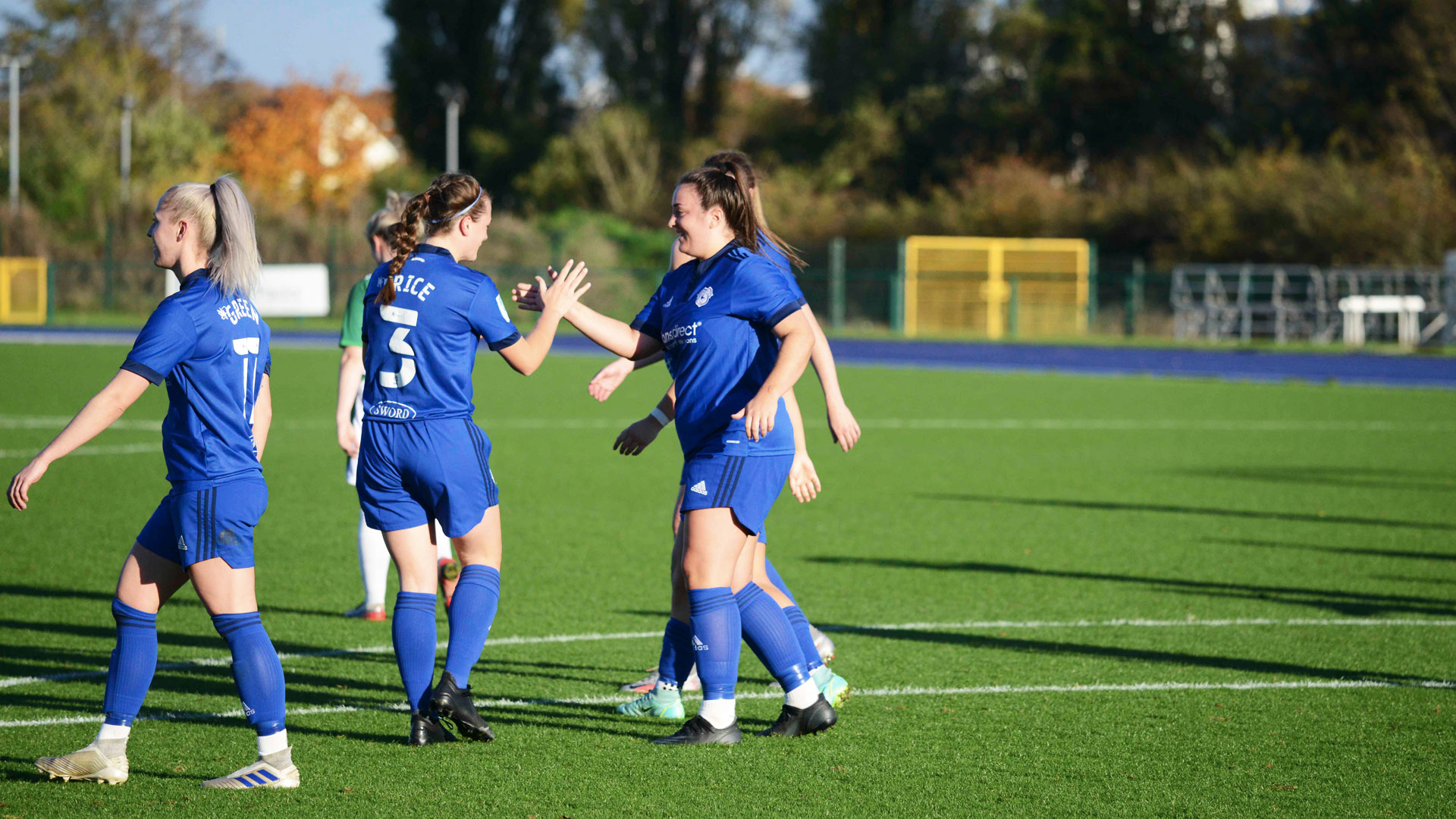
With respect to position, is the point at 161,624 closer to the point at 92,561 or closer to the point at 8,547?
the point at 92,561

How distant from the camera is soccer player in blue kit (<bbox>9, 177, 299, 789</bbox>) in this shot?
4.04 meters

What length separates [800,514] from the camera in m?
10.3

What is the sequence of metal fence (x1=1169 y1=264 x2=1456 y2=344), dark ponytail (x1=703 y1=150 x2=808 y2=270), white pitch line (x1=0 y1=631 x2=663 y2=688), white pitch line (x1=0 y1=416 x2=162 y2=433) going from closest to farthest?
1. dark ponytail (x1=703 y1=150 x2=808 y2=270)
2. white pitch line (x1=0 y1=631 x2=663 y2=688)
3. white pitch line (x1=0 y1=416 x2=162 y2=433)
4. metal fence (x1=1169 y1=264 x2=1456 y2=344)

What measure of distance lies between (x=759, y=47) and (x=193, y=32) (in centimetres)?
2313

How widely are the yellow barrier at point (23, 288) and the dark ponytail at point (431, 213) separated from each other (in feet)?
123

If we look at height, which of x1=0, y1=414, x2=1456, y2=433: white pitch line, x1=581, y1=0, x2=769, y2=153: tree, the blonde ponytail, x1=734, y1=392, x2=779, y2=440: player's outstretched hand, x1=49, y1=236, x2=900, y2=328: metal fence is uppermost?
x1=581, y1=0, x2=769, y2=153: tree

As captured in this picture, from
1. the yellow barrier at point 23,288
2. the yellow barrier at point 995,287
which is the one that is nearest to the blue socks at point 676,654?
the yellow barrier at point 995,287

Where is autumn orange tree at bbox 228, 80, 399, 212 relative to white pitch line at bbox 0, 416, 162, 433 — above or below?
above

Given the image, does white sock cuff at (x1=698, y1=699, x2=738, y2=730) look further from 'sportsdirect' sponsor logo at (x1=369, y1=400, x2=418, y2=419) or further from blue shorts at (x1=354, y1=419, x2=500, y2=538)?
'sportsdirect' sponsor logo at (x1=369, y1=400, x2=418, y2=419)

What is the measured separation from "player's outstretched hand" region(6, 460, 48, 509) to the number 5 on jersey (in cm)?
99

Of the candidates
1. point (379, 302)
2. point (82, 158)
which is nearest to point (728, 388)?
point (379, 302)

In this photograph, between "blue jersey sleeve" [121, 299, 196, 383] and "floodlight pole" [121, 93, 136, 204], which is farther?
"floodlight pole" [121, 93, 136, 204]

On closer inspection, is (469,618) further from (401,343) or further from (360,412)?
(360,412)

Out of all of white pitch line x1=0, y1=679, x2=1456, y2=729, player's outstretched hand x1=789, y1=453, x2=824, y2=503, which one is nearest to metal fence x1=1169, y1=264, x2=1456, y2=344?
white pitch line x1=0, y1=679, x2=1456, y2=729
